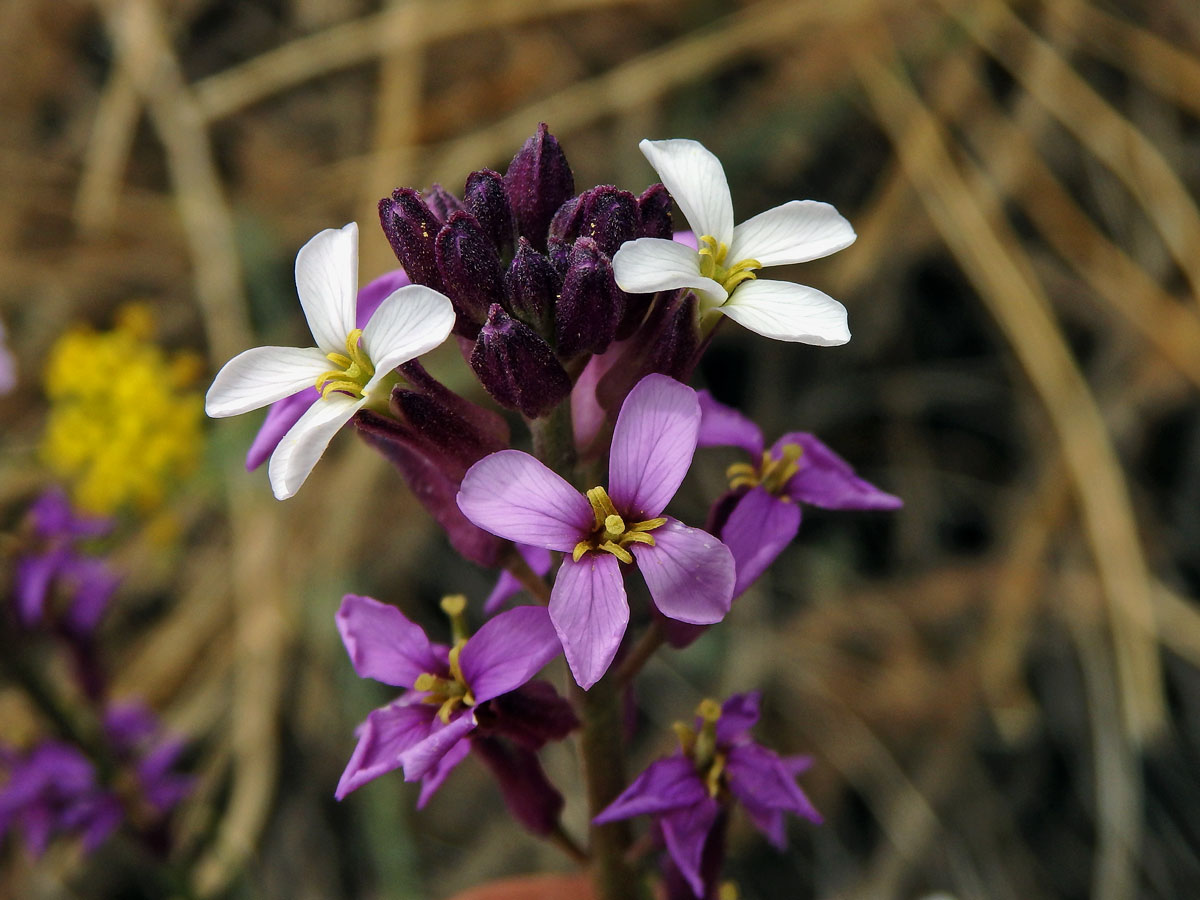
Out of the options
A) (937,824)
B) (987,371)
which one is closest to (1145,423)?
(987,371)

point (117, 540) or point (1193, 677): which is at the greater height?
point (117, 540)

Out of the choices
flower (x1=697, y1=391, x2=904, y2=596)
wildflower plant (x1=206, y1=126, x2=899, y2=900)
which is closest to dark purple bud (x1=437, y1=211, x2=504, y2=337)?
wildflower plant (x1=206, y1=126, x2=899, y2=900)

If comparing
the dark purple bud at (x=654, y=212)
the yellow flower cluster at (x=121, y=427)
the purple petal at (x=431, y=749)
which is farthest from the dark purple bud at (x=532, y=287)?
the yellow flower cluster at (x=121, y=427)

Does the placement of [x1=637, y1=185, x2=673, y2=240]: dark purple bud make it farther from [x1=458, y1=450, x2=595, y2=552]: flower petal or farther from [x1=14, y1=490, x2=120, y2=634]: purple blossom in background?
[x1=14, y1=490, x2=120, y2=634]: purple blossom in background

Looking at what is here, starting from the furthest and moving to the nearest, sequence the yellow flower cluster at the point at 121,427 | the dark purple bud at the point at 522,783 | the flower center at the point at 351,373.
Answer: the yellow flower cluster at the point at 121,427 → the dark purple bud at the point at 522,783 → the flower center at the point at 351,373

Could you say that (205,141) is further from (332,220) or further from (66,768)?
(66,768)

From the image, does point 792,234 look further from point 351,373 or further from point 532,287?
point 351,373

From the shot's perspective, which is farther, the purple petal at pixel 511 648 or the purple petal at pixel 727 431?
the purple petal at pixel 727 431

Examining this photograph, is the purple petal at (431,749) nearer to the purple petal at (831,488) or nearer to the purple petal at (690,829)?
the purple petal at (690,829)
